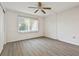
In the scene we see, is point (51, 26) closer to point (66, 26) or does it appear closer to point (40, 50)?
point (66, 26)

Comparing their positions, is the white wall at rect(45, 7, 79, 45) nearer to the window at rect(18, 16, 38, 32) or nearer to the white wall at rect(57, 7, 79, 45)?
the white wall at rect(57, 7, 79, 45)

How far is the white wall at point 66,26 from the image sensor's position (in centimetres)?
470

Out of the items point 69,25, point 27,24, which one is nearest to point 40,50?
point 69,25

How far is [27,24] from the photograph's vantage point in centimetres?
673

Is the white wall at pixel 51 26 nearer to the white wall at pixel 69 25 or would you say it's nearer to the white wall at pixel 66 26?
the white wall at pixel 66 26

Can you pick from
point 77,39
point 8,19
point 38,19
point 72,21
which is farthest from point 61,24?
point 8,19

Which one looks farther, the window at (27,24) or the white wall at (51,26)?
the white wall at (51,26)

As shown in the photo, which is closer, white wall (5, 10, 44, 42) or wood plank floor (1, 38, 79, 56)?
wood plank floor (1, 38, 79, 56)

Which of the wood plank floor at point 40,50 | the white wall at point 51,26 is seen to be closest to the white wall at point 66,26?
the white wall at point 51,26

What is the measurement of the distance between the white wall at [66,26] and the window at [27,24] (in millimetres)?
1483

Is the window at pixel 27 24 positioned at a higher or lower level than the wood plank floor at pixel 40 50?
higher

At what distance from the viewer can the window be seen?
6.14 meters

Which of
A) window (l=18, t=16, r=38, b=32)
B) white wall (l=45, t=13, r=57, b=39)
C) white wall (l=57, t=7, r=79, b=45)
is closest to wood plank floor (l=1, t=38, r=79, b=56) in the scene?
white wall (l=57, t=7, r=79, b=45)

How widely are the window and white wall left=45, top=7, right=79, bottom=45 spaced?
1.48 m
